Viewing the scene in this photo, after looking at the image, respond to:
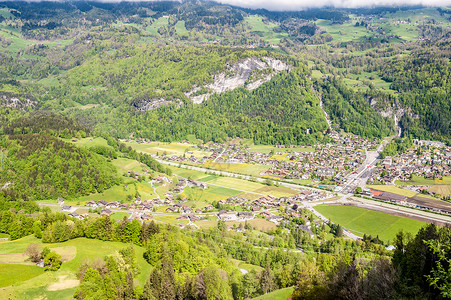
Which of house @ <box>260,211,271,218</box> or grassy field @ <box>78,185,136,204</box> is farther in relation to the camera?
grassy field @ <box>78,185,136,204</box>

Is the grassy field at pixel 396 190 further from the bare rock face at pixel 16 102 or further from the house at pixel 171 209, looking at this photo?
the bare rock face at pixel 16 102

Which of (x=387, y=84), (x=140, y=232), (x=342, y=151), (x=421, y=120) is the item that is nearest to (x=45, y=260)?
(x=140, y=232)

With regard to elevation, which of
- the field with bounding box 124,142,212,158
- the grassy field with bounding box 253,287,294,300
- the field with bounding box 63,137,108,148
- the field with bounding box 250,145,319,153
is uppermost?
the grassy field with bounding box 253,287,294,300

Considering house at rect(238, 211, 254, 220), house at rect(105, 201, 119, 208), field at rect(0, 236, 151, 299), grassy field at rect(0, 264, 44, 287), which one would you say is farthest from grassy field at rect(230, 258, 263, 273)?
house at rect(105, 201, 119, 208)

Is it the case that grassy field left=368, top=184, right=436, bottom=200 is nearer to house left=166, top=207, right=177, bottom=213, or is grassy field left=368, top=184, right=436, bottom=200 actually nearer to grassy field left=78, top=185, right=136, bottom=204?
house left=166, top=207, right=177, bottom=213

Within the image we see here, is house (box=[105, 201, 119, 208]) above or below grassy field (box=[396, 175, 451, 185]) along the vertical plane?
below

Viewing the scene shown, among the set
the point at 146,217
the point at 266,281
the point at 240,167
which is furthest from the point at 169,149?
the point at 266,281
